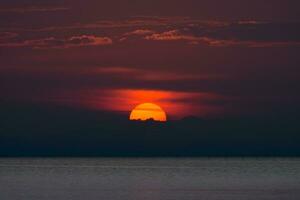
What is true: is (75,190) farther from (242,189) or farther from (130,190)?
(242,189)

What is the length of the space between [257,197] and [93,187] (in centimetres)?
3180

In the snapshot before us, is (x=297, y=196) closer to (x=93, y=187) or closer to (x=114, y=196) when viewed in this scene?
(x=114, y=196)

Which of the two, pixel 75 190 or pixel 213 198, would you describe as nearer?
pixel 213 198

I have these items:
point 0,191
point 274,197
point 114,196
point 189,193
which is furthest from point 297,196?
point 0,191

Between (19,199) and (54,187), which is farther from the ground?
(54,187)

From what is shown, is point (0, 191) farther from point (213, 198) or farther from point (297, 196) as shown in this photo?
point (297, 196)

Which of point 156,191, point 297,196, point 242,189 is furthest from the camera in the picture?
point 242,189

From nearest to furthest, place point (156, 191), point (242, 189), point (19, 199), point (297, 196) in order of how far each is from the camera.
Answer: point (19, 199) → point (297, 196) → point (156, 191) → point (242, 189)

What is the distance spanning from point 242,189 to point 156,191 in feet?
49.6

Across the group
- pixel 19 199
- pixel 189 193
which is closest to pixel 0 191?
pixel 19 199

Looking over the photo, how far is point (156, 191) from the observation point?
117 metres

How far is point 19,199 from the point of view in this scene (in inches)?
4063

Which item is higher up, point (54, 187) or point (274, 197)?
point (54, 187)

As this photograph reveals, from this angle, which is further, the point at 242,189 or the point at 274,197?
the point at 242,189
